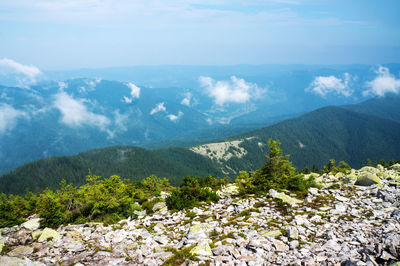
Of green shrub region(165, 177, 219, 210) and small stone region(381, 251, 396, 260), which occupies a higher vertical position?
small stone region(381, 251, 396, 260)

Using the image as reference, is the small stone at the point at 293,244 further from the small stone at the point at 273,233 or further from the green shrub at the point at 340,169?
the green shrub at the point at 340,169

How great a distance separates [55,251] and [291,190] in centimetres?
2334

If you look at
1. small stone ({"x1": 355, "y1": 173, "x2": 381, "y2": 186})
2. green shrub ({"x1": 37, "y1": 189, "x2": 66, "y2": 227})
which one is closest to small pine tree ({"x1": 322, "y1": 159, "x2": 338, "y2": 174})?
small stone ({"x1": 355, "y1": 173, "x2": 381, "y2": 186})

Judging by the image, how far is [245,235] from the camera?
15.2m

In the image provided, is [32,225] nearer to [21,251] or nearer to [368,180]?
[21,251]

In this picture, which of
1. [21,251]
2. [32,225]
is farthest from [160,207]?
[32,225]

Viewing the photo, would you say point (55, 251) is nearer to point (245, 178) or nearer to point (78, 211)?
point (78, 211)

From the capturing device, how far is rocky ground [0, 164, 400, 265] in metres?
12.5

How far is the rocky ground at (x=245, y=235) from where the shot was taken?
12.5m

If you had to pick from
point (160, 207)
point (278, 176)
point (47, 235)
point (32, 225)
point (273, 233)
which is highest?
point (273, 233)

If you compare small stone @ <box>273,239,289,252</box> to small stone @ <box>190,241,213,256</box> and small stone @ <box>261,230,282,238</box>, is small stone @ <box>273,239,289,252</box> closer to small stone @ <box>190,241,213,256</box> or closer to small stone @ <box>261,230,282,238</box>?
small stone @ <box>261,230,282,238</box>

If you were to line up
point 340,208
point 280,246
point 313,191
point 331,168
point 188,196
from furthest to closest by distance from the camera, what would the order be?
point 331,168
point 188,196
point 313,191
point 340,208
point 280,246

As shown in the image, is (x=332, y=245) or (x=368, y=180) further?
(x=368, y=180)

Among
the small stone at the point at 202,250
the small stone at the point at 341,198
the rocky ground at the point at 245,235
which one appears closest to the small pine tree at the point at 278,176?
the rocky ground at the point at 245,235
